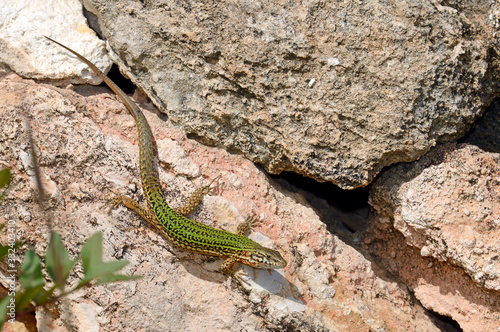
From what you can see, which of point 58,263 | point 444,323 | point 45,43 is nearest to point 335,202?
point 444,323

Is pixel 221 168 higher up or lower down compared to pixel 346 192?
lower down

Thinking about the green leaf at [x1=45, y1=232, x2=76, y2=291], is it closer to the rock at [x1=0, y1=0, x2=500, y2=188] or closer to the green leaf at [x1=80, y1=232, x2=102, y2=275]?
the green leaf at [x1=80, y1=232, x2=102, y2=275]

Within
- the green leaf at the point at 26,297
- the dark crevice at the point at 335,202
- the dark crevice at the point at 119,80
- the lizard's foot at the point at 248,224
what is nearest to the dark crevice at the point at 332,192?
the dark crevice at the point at 335,202

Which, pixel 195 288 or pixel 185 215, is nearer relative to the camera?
pixel 195 288

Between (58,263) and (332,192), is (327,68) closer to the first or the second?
(332,192)

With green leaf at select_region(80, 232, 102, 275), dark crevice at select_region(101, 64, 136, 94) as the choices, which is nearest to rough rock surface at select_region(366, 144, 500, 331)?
dark crevice at select_region(101, 64, 136, 94)

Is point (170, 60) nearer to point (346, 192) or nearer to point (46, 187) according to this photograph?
point (46, 187)

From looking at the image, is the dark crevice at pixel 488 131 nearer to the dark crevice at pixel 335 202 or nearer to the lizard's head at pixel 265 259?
the dark crevice at pixel 335 202

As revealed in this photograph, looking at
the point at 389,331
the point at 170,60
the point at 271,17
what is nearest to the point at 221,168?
the point at 170,60
